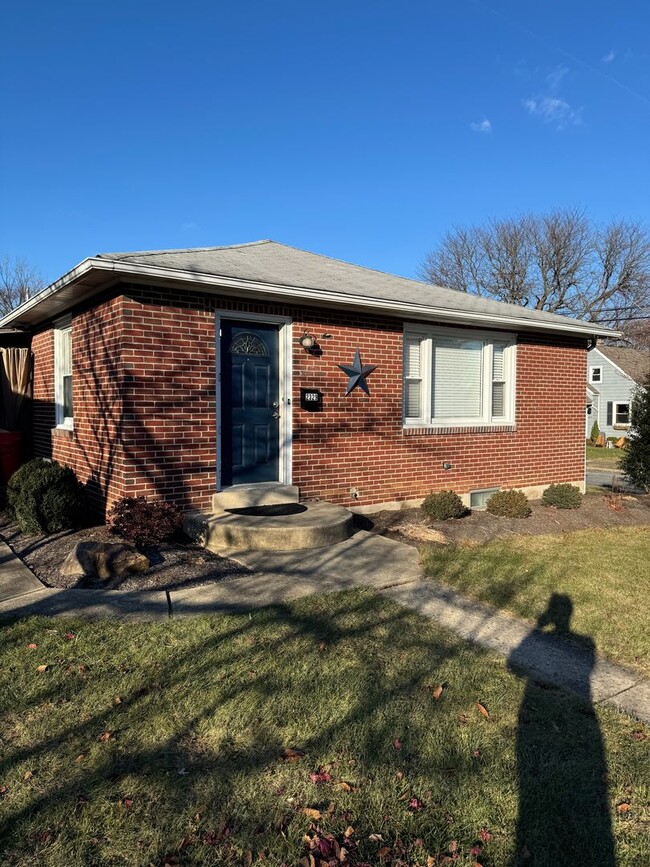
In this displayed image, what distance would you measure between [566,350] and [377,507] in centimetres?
531

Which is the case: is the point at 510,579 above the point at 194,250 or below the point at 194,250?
below

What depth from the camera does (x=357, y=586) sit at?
523 cm

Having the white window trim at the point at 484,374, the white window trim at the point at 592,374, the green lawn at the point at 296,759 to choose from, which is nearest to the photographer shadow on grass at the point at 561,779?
the green lawn at the point at 296,759

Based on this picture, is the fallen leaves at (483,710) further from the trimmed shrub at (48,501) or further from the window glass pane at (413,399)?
the window glass pane at (413,399)

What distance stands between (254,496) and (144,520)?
1492mm

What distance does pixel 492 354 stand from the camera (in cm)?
1024

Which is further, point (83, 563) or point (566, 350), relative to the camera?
point (566, 350)

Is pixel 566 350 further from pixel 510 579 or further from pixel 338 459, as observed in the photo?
pixel 510 579

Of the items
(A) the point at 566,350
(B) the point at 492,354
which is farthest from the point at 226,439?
(A) the point at 566,350

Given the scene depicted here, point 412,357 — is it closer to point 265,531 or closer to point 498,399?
point 498,399

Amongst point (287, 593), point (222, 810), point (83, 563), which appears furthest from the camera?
point (83, 563)

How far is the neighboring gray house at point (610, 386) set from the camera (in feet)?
111

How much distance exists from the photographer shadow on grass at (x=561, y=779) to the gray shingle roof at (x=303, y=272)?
547cm

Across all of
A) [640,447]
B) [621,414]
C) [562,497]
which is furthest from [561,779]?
[621,414]
